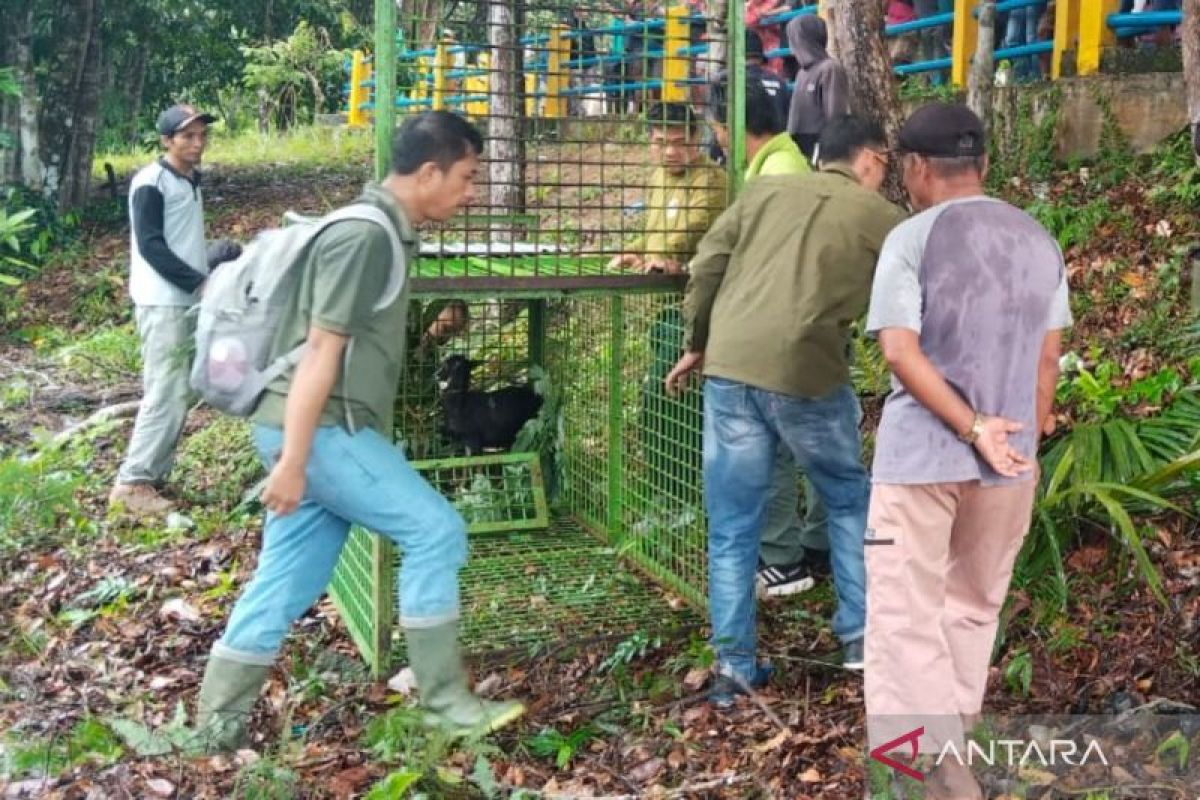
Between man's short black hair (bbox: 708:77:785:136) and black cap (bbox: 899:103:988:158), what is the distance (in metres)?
1.54

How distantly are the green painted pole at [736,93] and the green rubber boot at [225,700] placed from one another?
7.99ft

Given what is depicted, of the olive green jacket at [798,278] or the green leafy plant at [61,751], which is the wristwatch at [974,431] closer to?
the olive green jacket at [798,278]

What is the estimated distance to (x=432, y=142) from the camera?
3.75m

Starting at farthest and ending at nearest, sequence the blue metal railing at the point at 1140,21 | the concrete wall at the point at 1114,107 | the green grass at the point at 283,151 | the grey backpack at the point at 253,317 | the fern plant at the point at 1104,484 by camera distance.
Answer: the green grass at the point at 283,151 < the blue metal railing at the point at 1140,21 < the concrete wall at the point at 1114,107 < the fern plant at the point at 1104,484 < the grey backpack at the point at 253,317

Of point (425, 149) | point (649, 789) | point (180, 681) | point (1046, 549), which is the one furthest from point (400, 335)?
point (1046, 549)

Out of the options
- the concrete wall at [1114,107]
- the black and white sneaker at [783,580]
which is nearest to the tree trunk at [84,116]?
the concrete wall at [1114,107]

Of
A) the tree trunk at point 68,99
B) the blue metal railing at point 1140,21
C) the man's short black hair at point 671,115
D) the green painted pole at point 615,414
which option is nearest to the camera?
the man's short black hair at point 671,115

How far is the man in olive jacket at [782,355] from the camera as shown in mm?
4238

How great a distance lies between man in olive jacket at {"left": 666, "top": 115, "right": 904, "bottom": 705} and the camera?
4.24 metres

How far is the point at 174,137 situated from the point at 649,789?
15.0 feet

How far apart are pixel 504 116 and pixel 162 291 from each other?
3.14 meters

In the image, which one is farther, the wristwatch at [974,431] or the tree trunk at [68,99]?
the tree trunk at [68,99]

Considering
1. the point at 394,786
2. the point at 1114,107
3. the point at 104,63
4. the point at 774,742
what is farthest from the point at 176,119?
the point at 104,63

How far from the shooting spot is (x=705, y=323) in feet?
14.8
